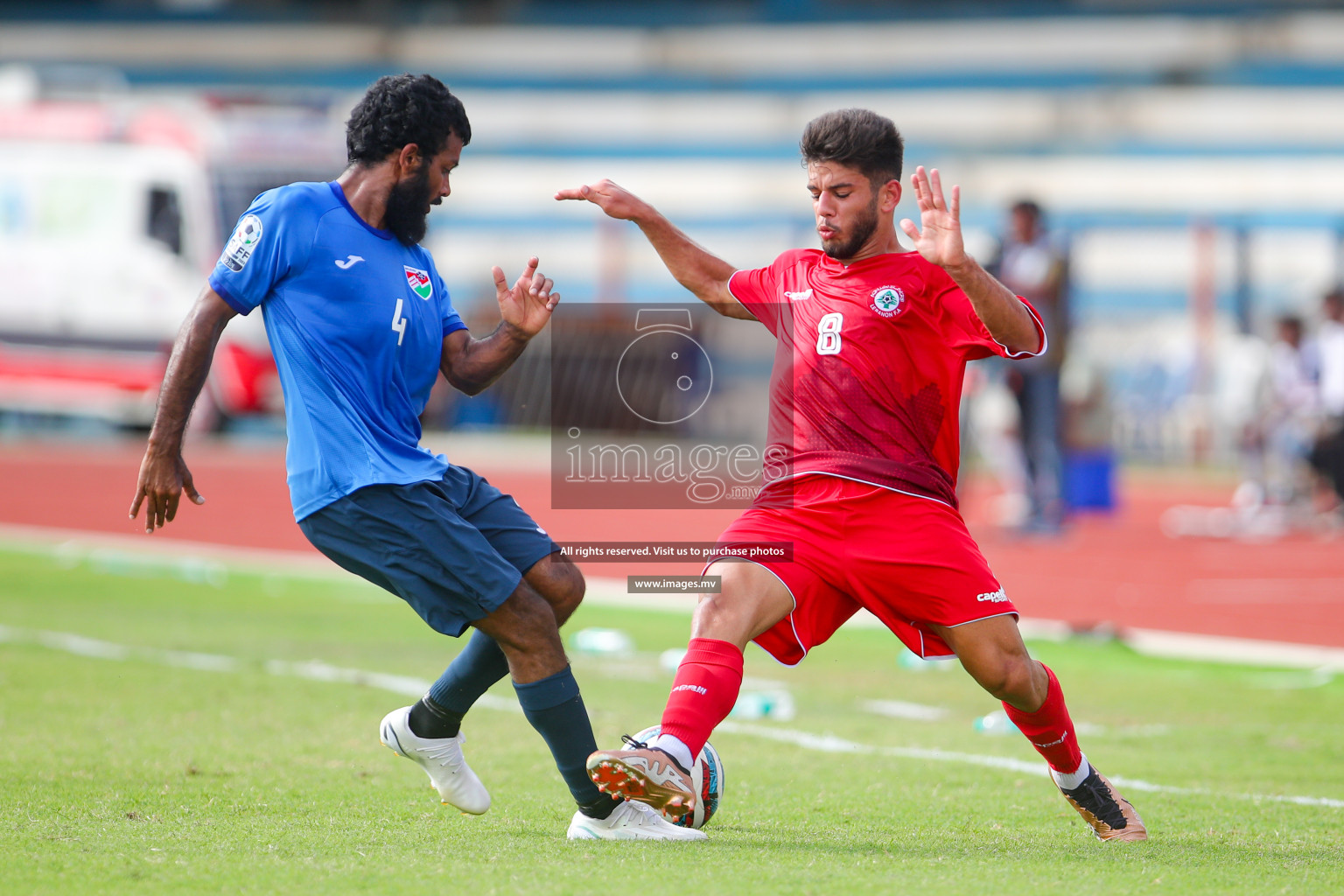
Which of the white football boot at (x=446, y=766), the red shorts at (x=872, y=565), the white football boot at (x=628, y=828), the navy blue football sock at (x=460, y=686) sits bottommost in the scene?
the white football boot at (x=628, y=828)

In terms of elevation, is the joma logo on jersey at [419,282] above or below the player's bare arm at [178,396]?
above

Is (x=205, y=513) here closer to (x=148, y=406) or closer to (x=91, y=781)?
(x=148, y=406)

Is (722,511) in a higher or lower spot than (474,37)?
lower

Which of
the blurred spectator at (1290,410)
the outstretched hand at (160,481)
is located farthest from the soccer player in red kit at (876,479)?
the blurred spectator at (1290,410)

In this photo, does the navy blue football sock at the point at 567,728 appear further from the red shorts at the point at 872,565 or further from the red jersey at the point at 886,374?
the red jersey at the point at 886,374

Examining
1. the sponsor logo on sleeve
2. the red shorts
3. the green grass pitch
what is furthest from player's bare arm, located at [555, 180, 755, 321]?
the green grass pitch

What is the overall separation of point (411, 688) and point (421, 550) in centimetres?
324

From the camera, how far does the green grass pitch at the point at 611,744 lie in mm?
4164

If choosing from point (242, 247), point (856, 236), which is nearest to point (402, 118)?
point (242, 247)

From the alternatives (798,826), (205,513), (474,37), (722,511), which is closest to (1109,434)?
(722,511)

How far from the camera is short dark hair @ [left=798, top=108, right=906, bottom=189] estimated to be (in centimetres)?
471

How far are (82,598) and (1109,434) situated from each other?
950 centimetres

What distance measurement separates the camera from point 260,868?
4.10 meters

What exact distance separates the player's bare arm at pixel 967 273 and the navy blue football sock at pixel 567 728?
1543 millimetres
